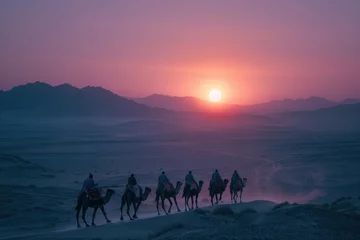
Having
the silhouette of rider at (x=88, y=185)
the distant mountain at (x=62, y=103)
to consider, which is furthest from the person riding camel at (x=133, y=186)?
the distant mountain at (x=62, y=103)

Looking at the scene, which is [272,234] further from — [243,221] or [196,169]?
[196,169]

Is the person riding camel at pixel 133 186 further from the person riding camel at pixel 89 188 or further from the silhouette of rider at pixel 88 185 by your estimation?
the silhouette of rider at pixel 88 185

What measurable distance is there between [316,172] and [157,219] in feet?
76.1

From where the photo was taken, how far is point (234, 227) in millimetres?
17078

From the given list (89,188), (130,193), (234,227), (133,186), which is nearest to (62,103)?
(133,186)

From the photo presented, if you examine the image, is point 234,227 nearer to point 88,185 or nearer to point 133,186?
point 133,186

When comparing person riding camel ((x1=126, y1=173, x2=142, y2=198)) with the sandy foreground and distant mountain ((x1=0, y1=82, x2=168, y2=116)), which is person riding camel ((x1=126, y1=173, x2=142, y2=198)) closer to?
the sandy foreground

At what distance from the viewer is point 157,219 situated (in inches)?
762

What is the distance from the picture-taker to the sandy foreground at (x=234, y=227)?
630 inches

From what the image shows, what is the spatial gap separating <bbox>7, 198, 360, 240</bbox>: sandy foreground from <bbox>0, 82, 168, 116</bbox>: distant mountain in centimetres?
15119

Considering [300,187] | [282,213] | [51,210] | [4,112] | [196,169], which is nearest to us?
[282,213]

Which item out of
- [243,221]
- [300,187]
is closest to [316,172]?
[300,187]

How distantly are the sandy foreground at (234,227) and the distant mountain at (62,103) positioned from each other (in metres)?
151

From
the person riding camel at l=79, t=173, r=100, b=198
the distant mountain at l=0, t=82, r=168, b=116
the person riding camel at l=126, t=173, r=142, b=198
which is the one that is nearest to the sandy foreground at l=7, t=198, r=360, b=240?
the person riding camel at l=79, t=173, r=100, b=198
